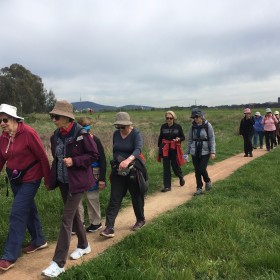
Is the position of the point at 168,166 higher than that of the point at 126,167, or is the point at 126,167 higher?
the point at 126,167

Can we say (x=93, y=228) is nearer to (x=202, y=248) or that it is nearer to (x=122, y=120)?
(x=122, y=120)

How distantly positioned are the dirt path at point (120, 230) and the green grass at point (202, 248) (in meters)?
0.47

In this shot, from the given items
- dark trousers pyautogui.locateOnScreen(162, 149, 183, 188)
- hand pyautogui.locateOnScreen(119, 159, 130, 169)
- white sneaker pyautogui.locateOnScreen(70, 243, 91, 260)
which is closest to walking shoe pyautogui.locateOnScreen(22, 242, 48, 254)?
white sneaker pyautogui.locateOnScreen(70, 243, 91, 260)

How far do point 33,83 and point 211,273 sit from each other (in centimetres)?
6545

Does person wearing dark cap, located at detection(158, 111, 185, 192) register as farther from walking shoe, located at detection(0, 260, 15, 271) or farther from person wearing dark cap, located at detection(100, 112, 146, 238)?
walking shoe, located at detection(0, 260, 15, 271)

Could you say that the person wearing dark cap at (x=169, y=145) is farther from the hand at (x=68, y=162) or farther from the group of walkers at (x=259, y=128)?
the group of walkers at (x=259, y=128)

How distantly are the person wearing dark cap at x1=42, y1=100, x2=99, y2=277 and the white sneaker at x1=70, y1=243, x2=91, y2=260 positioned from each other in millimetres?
427

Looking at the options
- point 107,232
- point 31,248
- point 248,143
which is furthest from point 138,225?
point 248,143

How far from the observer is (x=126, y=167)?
5.67 m

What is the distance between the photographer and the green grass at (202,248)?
14.1 feet

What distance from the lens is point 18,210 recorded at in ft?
15.9

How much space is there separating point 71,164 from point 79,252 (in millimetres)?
1388

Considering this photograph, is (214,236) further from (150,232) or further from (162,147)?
(162,147)

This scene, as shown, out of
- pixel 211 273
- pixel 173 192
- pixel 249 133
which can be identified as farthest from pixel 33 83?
pixel 211 273
